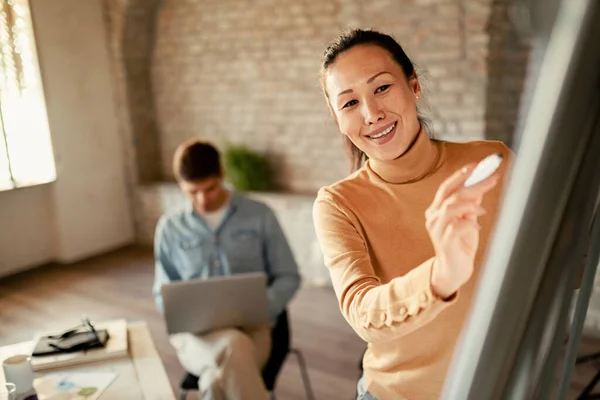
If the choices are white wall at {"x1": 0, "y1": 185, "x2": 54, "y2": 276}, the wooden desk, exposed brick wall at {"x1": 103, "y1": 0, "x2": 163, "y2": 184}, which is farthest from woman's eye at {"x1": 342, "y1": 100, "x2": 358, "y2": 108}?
exposed brick wall at {"x1": 103, "y1": 0, "x2": 163, "y2": 184}

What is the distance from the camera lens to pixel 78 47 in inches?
187

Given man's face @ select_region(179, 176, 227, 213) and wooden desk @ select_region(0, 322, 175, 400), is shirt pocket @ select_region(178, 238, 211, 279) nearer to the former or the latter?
man's face @ select_region(179, 176, 227, 213)

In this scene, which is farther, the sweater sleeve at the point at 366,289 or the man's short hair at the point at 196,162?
the man's short hair at the point at 196,162

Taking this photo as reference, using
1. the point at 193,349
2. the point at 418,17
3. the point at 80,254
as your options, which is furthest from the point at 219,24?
→ the point at 193,349

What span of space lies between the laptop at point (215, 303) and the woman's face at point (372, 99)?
106 centimetres

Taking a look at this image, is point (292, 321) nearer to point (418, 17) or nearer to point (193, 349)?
point (193, 349)

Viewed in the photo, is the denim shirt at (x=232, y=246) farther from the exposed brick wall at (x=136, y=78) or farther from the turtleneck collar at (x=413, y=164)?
the exposed brick wall at (x=136, y=78)

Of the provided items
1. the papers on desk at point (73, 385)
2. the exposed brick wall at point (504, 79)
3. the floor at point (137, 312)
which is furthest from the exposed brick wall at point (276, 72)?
the papers on desk at point (73, 385)

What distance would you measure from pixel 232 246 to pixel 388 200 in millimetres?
1366

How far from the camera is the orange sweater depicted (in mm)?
824

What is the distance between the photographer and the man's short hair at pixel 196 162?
2111 mm

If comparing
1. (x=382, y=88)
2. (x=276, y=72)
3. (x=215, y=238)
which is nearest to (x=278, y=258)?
(x=215, y=238)

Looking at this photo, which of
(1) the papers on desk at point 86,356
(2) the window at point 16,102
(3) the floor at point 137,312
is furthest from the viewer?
(3) the floor at point 137,312

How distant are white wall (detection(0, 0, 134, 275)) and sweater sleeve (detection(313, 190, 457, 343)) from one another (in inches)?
138
